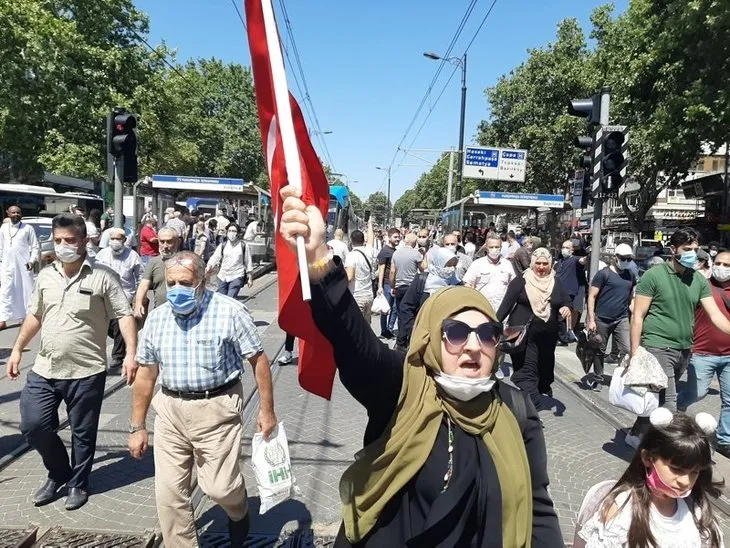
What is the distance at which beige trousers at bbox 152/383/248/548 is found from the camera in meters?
3.15

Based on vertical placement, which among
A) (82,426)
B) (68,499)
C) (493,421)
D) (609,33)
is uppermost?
(609,33)

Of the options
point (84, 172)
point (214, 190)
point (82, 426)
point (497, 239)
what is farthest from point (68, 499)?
point (84, 172)

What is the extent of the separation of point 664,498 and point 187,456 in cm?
231

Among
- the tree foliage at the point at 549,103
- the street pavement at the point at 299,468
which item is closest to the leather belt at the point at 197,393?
the street pavement at the point at 299,468

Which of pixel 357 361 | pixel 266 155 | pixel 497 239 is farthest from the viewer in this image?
pixel 497 239

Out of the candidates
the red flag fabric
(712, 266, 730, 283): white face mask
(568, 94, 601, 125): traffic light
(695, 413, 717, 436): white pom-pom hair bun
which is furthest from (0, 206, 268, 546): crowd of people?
(568, 94, 601, 125): traffic light

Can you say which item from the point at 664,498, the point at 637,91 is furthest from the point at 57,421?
the point at 637,91

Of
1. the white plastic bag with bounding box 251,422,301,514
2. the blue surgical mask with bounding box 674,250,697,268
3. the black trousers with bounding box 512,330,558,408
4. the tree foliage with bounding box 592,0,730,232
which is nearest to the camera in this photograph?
the white plastic bag with bounding box 251,422,301,514

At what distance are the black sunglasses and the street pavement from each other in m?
2.39

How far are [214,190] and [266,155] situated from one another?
765 inches

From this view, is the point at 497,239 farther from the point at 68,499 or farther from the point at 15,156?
the point at 15,156

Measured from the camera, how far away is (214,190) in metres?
20.8

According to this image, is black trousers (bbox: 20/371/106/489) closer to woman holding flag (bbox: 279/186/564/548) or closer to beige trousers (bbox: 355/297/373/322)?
woman holding flag (bbox: 279/186/564/548)

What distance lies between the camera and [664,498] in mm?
2287
